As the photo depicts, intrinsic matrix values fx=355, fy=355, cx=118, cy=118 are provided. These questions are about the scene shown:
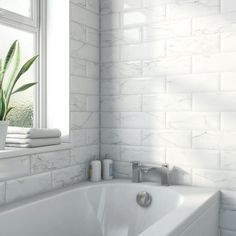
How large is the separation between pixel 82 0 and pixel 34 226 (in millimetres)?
1481

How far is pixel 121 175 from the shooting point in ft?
8.11

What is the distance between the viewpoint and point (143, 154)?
2381 mm

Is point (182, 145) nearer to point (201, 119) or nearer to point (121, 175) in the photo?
point (201, 119)

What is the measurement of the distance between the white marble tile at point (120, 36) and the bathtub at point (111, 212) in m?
0.96

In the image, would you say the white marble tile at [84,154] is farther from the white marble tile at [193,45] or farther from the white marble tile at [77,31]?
the white marble tile at [193,45]

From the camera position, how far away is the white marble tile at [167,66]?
2219 millimetres

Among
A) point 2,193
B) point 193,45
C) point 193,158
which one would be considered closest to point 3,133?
point 2,193

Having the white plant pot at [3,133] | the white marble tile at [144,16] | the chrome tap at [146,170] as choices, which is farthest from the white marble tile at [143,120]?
the white plant pot at [3,133]

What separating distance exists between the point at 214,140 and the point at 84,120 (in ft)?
2.83

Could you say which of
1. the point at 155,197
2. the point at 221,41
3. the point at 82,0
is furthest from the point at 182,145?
the point at 82,0

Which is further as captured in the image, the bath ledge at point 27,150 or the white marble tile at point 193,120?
the white marble tile at point 193,120

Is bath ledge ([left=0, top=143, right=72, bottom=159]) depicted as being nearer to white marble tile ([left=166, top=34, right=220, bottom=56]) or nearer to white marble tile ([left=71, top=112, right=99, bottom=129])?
white marble tile ([left=71, top=112, right=99, bottom=129])

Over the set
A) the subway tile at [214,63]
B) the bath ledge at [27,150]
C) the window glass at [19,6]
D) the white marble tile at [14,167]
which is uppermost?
the window glass at [19,6]

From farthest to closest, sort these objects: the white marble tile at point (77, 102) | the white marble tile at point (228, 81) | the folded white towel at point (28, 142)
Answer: the white marble tile at point (77, 102) → the white marble tile at point (228, 81) → the folded white towel at point (28, 142)
